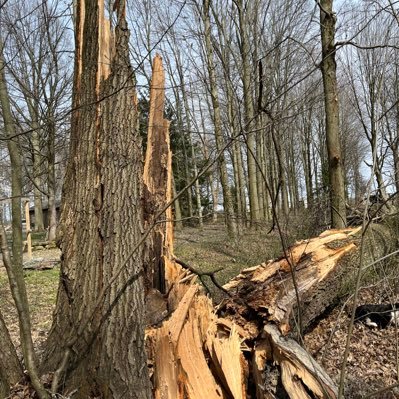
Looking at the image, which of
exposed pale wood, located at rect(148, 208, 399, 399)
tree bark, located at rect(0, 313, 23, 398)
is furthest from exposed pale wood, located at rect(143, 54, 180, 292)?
tree bark, located at rect(0, 313, 23, 398)

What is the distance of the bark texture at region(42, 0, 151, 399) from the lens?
104 inches

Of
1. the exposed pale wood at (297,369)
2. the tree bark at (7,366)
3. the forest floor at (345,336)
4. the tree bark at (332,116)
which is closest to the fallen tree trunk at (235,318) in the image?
the exposed pale wood at (297,369)

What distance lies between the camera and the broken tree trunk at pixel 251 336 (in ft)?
9.64

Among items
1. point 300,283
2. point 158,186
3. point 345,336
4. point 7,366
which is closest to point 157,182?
point 158,186

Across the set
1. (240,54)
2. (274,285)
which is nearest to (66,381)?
(274,285)

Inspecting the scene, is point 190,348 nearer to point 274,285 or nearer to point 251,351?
point 251,351

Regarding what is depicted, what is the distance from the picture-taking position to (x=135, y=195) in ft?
10.4

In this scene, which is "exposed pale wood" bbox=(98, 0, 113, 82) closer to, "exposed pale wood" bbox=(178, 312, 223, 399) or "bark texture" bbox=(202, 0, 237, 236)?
"exposed pale wood" bbox=(178, 312, 223, 399)

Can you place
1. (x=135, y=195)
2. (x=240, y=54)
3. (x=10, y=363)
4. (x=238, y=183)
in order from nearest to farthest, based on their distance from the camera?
(x=10, y=363), (x=135, y=195), (x=240, y=54), (x=238, y=183)

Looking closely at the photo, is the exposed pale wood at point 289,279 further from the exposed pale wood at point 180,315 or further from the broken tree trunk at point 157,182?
the broken tree trunk at point 157,182

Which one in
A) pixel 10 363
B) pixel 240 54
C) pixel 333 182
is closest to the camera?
pixel 10 363

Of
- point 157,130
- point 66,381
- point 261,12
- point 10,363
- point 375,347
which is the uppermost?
point 261,12

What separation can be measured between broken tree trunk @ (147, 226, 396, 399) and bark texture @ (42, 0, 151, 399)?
1.11ft

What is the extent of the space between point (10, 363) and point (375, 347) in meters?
3.75
